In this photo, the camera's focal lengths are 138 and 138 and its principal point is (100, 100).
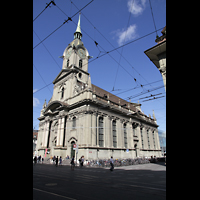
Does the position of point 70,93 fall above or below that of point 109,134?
above

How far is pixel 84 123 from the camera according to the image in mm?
24281

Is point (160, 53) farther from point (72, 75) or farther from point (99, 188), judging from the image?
point (72, 75)

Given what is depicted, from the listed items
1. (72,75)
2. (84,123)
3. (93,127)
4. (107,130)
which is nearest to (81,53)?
(72,75)

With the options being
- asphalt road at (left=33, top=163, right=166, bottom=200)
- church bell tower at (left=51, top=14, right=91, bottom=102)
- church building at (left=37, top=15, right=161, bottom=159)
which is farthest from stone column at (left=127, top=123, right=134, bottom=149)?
asphalt road at (left=33, top=163, right=166, bottom=200)

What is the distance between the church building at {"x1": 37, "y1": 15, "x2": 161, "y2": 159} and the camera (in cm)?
2444

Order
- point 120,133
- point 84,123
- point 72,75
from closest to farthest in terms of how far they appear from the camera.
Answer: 1. point 84,123
2. point 120,133
3. point 72,75

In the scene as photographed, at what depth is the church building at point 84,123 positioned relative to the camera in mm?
24438

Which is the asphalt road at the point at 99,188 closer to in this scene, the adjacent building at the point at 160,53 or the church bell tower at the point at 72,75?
the adjacent building at the point at 160,53

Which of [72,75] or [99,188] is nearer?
[99,188]
